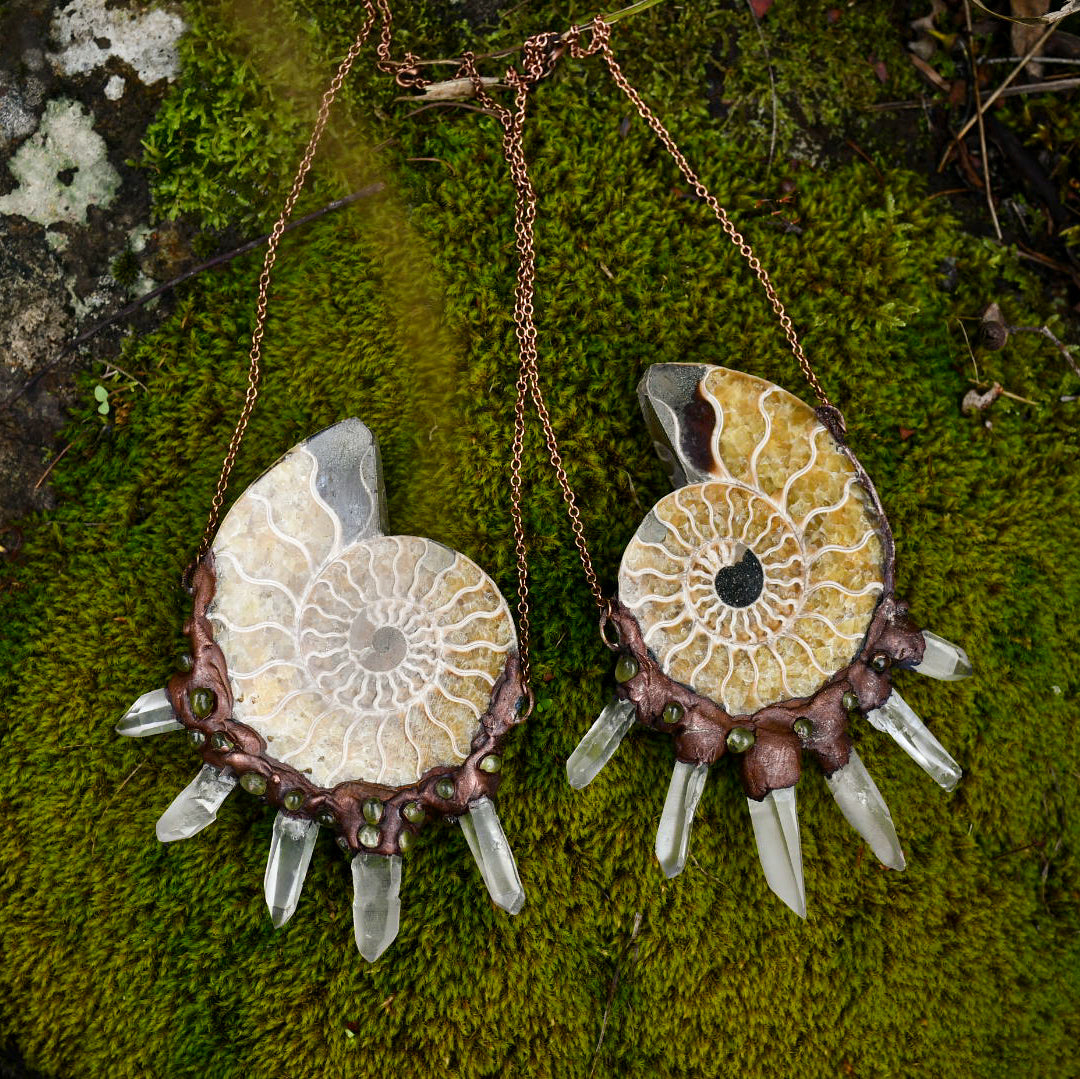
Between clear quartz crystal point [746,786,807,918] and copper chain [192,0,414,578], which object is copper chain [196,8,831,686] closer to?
copper chain [192,0,414,578]

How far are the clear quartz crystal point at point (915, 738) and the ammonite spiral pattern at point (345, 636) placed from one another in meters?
1.26

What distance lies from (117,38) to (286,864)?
3036 mm

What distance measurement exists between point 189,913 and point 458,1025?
3.21 ft

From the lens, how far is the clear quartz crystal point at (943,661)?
2939 millimetres

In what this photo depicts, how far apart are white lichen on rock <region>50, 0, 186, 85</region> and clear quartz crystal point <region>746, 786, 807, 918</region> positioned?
3361 millimetres

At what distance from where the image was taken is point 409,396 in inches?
127

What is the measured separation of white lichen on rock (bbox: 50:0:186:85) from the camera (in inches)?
128

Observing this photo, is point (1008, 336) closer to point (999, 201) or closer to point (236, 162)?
point (999, 201)

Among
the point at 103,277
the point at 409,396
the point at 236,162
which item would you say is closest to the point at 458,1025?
the point at 409,396

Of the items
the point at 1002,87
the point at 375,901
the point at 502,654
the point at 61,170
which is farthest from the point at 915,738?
the point at 61,170

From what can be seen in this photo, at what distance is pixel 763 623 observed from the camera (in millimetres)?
2896

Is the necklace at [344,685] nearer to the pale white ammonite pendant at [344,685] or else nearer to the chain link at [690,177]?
the pale white ammonite pendant at [344,685]

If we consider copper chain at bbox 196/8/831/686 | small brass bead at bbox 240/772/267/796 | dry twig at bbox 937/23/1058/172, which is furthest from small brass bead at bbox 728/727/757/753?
dry twig at bbox 937/23/1058/172

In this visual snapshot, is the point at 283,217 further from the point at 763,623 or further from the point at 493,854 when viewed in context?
the point at 493,854
